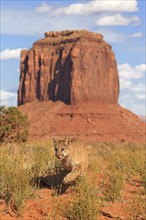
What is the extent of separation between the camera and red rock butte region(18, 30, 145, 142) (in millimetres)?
87125

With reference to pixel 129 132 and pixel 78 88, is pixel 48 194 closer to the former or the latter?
pixel 129 132

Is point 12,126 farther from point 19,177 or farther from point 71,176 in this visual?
point 71,176

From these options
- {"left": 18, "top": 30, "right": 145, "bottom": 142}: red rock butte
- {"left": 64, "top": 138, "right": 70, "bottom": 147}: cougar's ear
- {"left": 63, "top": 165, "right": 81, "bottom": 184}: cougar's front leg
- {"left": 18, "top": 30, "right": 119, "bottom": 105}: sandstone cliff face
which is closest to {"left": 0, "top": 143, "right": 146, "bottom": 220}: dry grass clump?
{"left": 63, "top": 165, "right": 81, "bottom": 184}: cougar's front leg

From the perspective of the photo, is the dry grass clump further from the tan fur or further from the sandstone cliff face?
the sandstone cliff face

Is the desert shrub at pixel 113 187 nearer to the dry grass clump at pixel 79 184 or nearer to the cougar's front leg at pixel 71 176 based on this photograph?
the dry grass clump at pixel 79 184

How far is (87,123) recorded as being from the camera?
87875 mm

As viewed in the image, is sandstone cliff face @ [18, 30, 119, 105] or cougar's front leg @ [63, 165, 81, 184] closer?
cougar's front leg @ [63, 165, 81, 184]

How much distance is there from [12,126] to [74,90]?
226 feet

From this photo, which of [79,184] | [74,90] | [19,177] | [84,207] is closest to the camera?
[84,207]

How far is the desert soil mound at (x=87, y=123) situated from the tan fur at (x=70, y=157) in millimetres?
70411

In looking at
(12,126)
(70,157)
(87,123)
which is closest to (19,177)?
(70,157)

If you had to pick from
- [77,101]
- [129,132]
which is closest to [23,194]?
[129,132]

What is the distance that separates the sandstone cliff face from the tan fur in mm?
85713

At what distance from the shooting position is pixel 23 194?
Result: 908 cm
